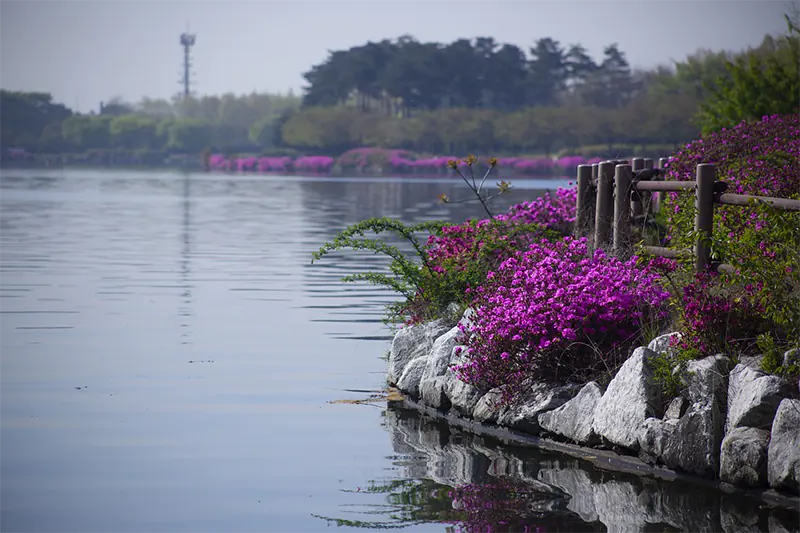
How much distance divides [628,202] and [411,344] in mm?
3021

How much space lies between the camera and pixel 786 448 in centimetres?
811

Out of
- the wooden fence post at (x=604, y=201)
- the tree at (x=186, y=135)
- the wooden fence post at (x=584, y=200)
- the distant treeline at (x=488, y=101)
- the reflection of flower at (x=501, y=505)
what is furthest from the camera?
the tree at (x=186, y=135)

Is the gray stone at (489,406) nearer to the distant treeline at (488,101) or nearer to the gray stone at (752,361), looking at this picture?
the gray stone at (752,361)

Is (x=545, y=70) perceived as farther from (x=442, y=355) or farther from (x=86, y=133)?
(x=442, y=355)

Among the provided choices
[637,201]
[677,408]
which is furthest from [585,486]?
[637,201]

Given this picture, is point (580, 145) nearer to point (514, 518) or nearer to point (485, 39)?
point (485, 39)

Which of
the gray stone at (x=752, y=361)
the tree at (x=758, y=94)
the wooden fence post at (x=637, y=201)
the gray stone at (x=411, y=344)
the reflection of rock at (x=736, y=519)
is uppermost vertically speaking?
the tree at (x=758, y=94)

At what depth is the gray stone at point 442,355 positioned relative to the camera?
11602mm

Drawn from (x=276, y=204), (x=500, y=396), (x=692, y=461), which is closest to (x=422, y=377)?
(x=500, y=396)

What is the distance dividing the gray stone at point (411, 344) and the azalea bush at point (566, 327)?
1.43 meters

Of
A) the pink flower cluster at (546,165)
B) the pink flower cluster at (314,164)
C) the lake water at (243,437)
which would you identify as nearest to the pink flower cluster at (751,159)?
the lake water at (243,437)

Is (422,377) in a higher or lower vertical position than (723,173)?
lower

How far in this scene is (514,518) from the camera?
7973 millimetres

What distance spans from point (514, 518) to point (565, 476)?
4.24 ft
